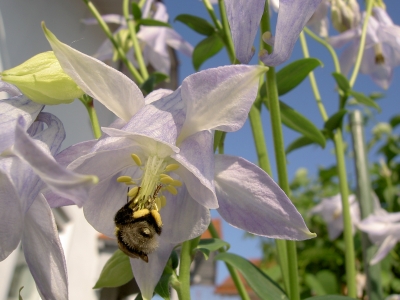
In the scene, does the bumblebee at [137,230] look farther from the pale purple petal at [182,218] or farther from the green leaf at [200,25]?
the green leaf at [200,25]

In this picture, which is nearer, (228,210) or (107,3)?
(228,210)

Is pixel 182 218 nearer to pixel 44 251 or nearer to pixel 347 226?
pixel 44 251

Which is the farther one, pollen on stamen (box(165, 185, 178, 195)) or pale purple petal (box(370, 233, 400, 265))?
pale purple petal (box(370, 233, 400, 265))

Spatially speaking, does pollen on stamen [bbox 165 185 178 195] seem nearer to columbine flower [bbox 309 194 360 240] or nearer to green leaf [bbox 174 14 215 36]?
green leaf [bbox 174 14 215 36]

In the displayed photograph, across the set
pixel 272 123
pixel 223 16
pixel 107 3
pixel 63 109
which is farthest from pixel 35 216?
pixel 107 3

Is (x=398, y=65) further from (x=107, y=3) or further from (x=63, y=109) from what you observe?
(x=107, y=3)

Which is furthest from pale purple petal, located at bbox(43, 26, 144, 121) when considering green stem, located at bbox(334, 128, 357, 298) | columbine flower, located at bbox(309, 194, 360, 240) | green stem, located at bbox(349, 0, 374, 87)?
columbine flower, located at bbox(309, 194, 360, 240)

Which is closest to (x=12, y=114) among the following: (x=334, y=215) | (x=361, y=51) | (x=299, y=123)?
(x=299, y=123)
